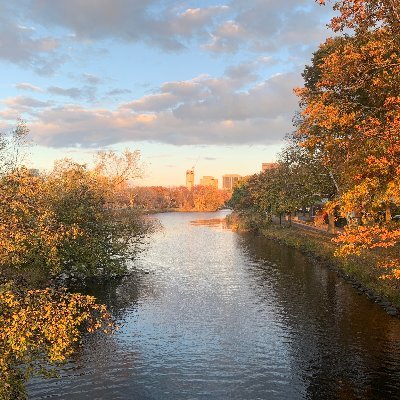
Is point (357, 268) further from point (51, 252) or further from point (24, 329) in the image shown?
point (24, 329)

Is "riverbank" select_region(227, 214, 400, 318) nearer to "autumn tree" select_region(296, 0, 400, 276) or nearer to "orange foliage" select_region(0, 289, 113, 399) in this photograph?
"autumn tree" select_region(296, 0, 400, 276)

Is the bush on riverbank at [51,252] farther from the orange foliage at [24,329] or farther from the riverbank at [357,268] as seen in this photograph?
the riverbank at [357,268]

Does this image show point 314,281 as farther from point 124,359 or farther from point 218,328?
point 124,359

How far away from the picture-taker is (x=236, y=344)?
81.9 ft

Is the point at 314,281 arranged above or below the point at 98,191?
below

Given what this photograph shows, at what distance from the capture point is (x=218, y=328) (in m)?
27.8

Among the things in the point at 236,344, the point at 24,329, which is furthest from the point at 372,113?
the point at 24,329

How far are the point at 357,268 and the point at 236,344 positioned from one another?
765 inches

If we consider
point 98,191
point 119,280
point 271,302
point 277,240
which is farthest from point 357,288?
point 277,240

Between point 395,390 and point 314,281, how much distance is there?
2174 centimetres

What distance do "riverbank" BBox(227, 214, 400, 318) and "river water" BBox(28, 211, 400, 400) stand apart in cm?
92

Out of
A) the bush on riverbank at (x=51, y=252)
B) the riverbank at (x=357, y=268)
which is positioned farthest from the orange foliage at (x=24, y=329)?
the riverbank at (x=357, y=268)

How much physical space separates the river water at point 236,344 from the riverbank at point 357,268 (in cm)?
92

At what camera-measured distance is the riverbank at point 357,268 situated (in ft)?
104
